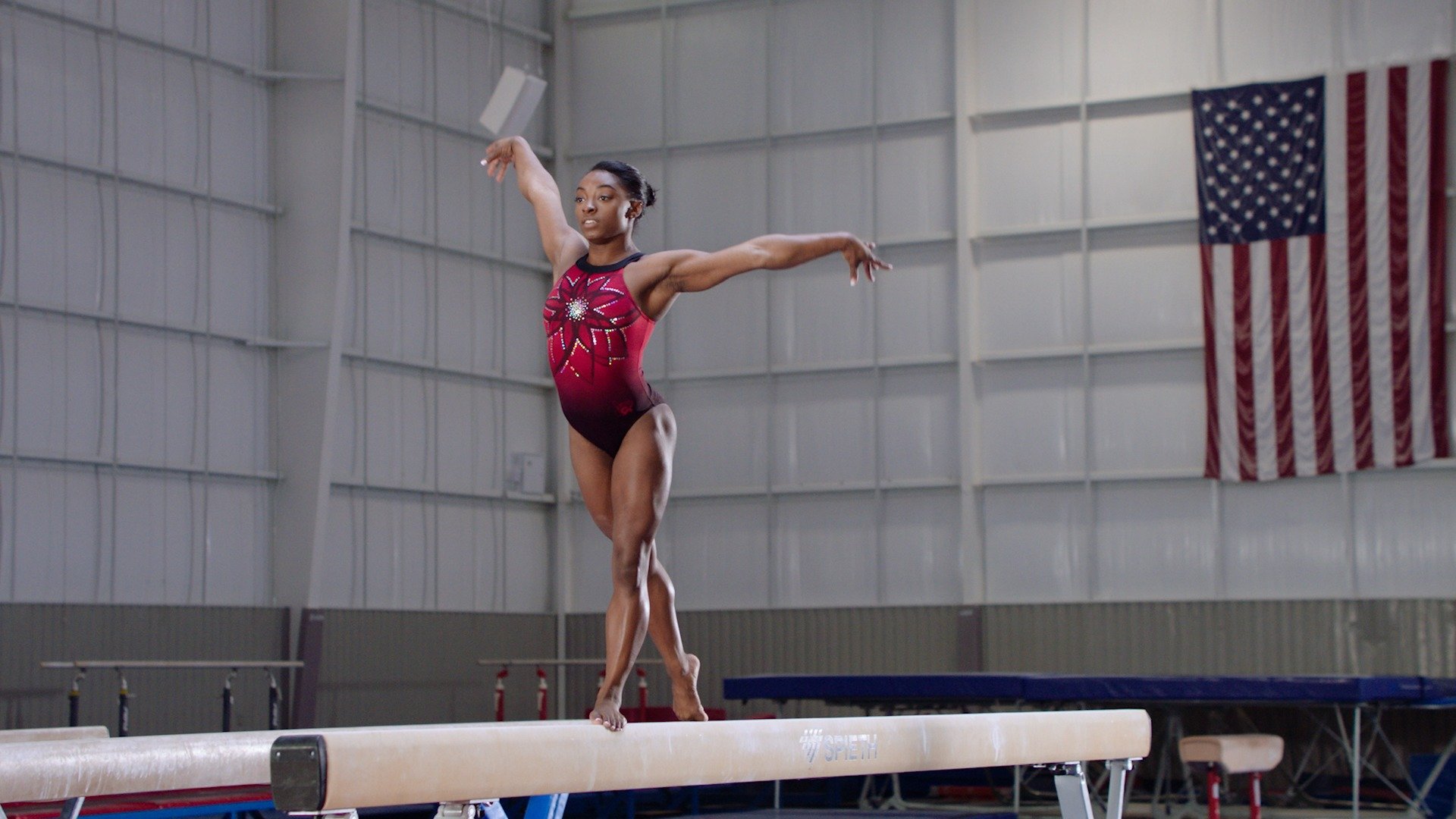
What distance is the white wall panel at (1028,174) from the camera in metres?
16.4

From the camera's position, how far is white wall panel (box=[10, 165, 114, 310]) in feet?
43.5

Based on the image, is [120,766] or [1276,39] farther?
[1276,39]

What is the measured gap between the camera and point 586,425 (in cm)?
468

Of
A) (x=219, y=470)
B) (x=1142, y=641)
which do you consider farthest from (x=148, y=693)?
A: (x=1142, y=641)

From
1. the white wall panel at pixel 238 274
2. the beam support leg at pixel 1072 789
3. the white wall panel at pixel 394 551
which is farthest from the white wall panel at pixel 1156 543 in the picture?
the beam support leg at pixel 1072 789

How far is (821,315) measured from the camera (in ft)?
57.6

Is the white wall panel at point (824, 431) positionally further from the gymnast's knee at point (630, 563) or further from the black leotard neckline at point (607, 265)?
the gymnast's knee at point (630, 563)

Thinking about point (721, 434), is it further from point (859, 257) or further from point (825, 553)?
point (859, 257)

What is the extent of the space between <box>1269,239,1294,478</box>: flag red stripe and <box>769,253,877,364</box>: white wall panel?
13.5ft

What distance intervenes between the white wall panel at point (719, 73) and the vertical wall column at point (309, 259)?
4089mm

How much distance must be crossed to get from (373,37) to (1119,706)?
9.80m

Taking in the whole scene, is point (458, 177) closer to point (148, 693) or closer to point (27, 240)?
point (27, 240)

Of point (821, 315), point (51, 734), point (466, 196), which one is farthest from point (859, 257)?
point (466, 196)

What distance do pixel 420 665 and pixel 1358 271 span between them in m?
9.91
